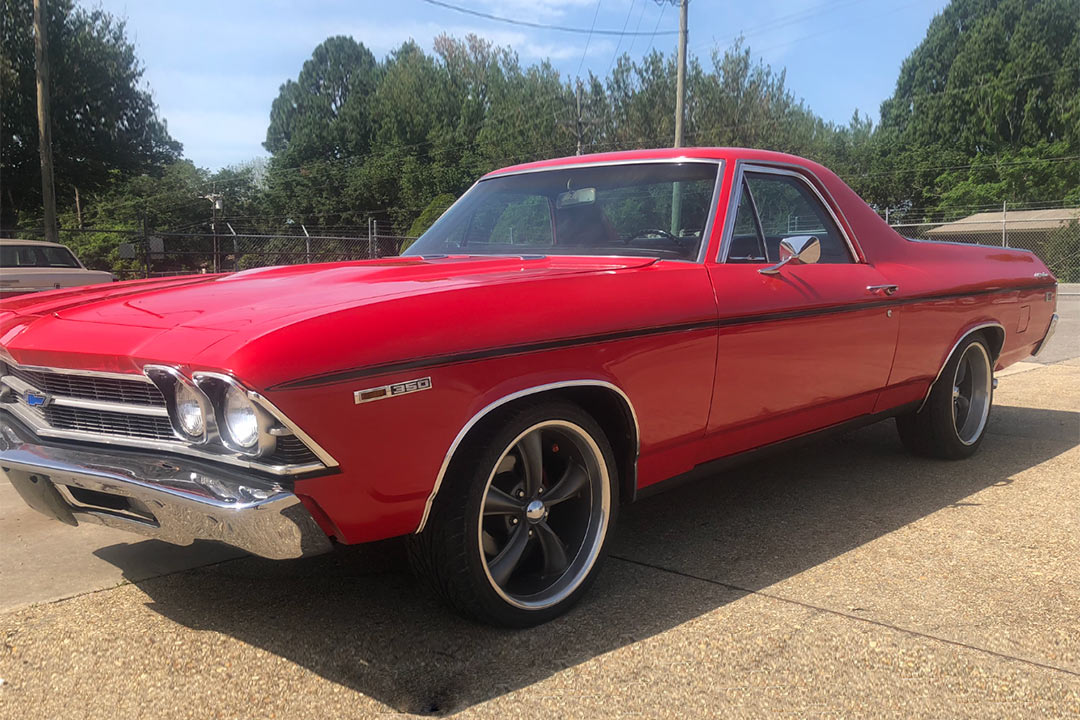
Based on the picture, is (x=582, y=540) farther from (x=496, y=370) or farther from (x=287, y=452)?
(x=287, y=452)

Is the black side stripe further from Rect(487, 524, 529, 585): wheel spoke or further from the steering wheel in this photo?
Rect(487, 524, 529, 585): wheel spoke

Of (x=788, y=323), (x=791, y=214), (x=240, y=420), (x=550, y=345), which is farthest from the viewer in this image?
(x=791, y=214)

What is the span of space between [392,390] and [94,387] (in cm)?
87

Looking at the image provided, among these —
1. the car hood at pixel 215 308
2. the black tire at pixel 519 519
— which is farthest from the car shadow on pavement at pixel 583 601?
the car hood at pixel 215 308

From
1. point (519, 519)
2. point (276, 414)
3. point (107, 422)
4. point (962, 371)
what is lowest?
point (519, 519)

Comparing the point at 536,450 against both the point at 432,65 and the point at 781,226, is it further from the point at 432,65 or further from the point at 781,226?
the point at 432,65

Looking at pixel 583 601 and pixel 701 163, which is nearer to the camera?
pixel 583 601

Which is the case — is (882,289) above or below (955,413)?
above

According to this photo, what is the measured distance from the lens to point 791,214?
3.90 meters

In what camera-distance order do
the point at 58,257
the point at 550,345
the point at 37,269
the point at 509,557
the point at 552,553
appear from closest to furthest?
Result: the point at 550,345 → the point at 509,557 → the point at 552,553 → the point at 37,269 → the point at 58,257

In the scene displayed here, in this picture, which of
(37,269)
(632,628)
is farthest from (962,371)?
(37,269)

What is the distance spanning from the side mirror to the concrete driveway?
3.37ft

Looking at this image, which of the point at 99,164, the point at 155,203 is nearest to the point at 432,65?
the point at 155,203

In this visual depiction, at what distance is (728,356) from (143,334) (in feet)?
6.14
